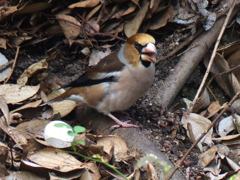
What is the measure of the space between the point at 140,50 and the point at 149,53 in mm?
93

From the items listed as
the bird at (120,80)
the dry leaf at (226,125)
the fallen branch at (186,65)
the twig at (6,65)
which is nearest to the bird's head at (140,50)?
the bird at (120,80)

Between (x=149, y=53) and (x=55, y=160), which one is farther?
(x=149, y=53)

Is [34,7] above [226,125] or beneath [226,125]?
above

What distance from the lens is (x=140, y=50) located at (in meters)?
4.30

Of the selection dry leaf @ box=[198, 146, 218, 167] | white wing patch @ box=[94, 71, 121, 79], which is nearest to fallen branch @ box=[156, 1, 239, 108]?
white wing patch @ box=[94, 71, 121, 79]

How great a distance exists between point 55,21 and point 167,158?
204 cm

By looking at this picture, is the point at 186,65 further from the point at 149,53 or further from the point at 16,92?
the point at 16,92

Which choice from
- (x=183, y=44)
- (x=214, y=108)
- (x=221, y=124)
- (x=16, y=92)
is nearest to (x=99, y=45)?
(x=183, y=44)

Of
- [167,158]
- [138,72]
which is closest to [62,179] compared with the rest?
[167,158]

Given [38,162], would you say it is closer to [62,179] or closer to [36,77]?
[62,179]

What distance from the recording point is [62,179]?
139 inches

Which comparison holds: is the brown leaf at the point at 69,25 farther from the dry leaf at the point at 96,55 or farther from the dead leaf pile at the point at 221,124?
the dead leaf pile at the point at 221,124

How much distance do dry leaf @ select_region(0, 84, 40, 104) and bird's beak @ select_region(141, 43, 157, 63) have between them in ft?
3.56

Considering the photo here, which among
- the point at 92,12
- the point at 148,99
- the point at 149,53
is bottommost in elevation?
the point at 148,99
